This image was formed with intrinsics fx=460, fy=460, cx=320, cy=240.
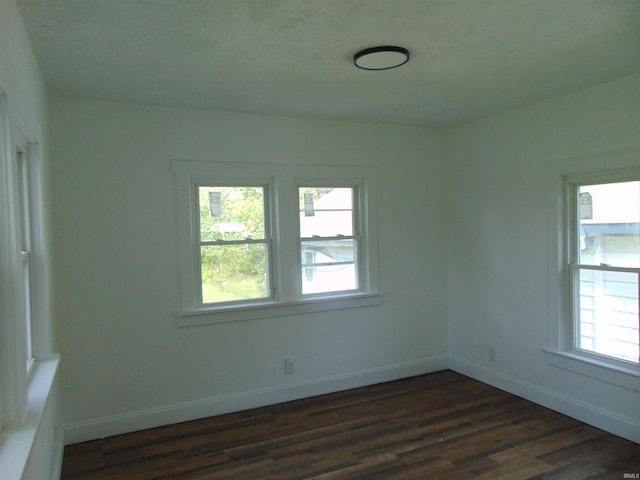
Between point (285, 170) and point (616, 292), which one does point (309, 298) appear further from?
point (616, 292)

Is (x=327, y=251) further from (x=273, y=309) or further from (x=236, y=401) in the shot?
(x=236, y=401)

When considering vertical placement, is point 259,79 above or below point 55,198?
above

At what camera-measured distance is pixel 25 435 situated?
66.4 inches

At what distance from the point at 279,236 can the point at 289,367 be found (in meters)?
1.16

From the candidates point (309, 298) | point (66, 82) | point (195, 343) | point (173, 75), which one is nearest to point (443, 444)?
point (309, 298)

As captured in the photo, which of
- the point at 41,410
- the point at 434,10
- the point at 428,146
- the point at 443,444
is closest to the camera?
the point at 41,410

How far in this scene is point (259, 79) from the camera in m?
2.98

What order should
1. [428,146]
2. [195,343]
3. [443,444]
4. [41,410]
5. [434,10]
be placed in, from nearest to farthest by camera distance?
1. [41,410]
2. [434,10]
3. [443,444]
4. [195,343]
5. [428,146]

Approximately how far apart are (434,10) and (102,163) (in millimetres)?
2532

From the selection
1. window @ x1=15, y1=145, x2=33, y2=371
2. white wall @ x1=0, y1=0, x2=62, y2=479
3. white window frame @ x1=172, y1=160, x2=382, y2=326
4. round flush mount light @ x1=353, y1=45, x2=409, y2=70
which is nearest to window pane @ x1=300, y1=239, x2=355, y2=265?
white window frame @ x1=172, y1=160, x2=382, y2=326

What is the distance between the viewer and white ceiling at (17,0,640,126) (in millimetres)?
2031

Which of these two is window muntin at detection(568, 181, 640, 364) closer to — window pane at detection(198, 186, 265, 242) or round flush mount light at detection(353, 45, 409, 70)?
→ round flush mount light at detection(353, 45, 409, 70)

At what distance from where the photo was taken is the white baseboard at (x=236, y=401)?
3385mm

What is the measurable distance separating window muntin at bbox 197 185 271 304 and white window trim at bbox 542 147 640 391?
234 cm
